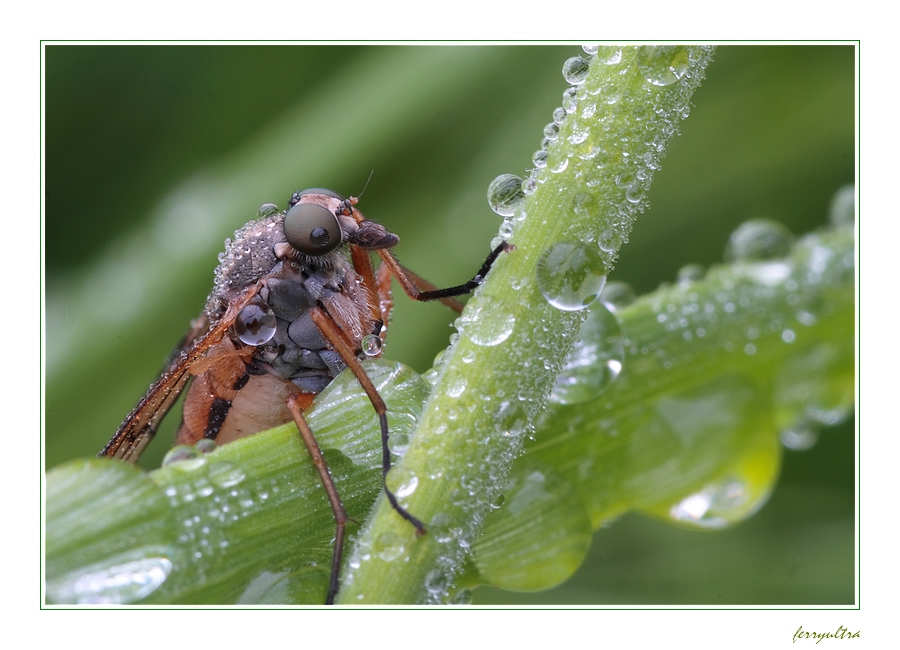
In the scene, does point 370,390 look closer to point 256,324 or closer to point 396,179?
point 256,324

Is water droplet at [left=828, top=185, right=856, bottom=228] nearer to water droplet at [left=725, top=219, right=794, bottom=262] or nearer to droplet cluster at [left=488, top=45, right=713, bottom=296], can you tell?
water droplet at [left=725, top=219, right=794, bottom=262]

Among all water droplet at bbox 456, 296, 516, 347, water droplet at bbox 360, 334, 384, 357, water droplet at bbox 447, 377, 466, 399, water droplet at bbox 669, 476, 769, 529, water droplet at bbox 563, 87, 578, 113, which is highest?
water droplet at bbox 563, 87, 578, 113

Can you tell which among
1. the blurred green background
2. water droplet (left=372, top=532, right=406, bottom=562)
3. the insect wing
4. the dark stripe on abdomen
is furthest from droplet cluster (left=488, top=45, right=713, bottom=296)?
the blurred green background

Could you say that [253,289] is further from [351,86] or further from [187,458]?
[351,86]

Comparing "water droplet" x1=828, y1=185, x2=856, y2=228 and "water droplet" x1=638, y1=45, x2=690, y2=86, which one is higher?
"water droplet" x1=638, y1=45, x2=690, y2=86

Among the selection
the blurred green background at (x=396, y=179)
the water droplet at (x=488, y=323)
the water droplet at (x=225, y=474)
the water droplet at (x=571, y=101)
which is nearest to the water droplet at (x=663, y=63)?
the water droplet at (x=571, y=101)

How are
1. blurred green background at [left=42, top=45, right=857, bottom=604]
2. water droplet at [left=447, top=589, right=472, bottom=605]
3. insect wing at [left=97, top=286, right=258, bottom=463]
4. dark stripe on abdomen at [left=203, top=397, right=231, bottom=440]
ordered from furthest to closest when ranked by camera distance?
blurred green background at [left=42, top=45, right=857, bottom=604] < dark stripe on abdomen at [left=203, top=397, right=231, bottom=440] < insect wing at [left=97, top=286, right=258, bottom=463] < water droplet at [left=447, top=589, right=472, bottom=605]
